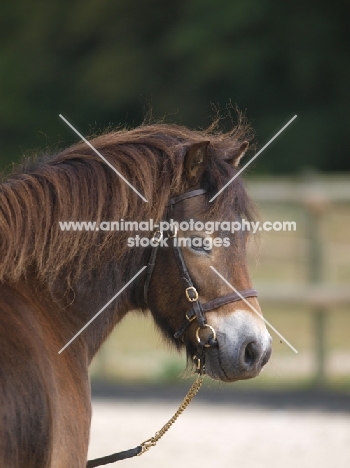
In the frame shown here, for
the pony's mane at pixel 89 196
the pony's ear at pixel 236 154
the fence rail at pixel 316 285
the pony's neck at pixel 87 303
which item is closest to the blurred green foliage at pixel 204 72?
the fence rail at pixel 316 285

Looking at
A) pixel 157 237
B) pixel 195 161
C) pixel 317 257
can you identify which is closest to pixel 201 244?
pixel 157 237

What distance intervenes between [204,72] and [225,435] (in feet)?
20.4

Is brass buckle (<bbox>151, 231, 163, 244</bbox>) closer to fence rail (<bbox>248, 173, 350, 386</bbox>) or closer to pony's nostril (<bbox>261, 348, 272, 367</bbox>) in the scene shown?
pony's nostril (<bbox>261, 348, 272, 367</bbox>)

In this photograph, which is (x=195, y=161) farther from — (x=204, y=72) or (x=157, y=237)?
(x=204, y=72)

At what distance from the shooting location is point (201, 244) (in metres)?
2.36

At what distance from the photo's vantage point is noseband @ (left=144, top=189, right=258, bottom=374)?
2.34 metres

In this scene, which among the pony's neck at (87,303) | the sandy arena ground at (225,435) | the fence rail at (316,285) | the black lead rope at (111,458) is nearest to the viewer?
the pony's neck at (87,303)

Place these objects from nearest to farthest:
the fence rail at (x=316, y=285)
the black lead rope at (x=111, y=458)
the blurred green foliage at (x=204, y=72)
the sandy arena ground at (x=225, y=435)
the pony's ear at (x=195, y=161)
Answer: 1. the pony's ear at (x=195, y=161)
2. the black lead rope at (x=111, y=458)
3. the sandy arena ground at (x=225, y=435)
4. the fence rail at (x=316, y=285)
5. the blurred green foliage at (x=204, y=72)

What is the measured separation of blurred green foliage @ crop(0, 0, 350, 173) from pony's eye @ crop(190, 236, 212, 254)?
788 cm

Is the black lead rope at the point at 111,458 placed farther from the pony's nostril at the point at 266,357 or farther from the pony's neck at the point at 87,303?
the pony's nostril at the point at 266,357

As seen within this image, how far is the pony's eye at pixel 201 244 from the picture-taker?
2357 mm

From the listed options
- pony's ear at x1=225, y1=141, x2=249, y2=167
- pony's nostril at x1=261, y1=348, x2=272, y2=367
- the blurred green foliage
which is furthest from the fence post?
pony's nostril at x1=261, y1=348, x2=272, y2=367

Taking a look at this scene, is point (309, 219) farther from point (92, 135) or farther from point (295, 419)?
point (92, 135)

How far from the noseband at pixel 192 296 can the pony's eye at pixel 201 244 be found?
5 cm
